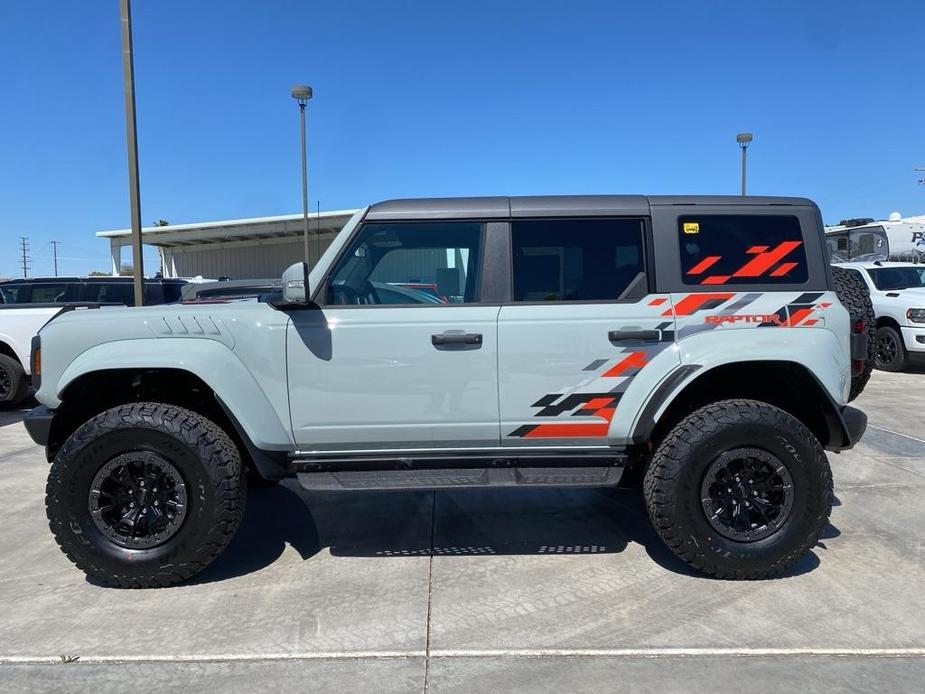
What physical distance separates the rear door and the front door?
0.13 meters

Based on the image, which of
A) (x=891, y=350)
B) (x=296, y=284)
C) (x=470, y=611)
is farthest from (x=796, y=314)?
(x=891, y=350)

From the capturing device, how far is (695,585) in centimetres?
344

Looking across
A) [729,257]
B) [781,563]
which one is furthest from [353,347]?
[781,563]

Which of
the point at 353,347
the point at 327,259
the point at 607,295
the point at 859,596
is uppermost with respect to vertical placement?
the point at 327,259

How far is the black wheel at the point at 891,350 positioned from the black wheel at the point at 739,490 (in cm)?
862

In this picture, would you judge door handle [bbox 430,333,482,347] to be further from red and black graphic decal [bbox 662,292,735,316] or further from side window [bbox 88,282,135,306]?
side window [bbox 88,282,135,306]

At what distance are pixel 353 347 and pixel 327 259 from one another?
1.67ft

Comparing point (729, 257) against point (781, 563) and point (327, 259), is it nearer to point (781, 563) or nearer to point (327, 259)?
point (781, 563)

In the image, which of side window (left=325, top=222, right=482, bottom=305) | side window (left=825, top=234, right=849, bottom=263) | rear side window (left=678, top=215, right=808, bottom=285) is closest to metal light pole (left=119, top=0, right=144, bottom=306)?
side window (left=325, top=222, right=482, bottom=305)

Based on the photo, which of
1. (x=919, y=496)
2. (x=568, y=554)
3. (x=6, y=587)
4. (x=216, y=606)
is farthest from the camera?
(x=919, y=496)

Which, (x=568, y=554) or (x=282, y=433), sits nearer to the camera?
(x=282, y=433)

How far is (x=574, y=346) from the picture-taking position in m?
3.40

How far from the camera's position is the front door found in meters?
3.39

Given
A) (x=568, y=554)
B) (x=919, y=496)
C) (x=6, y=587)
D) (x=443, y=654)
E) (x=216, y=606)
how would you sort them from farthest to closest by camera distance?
(x=919, y=496)
(x=568, y=554)
(x=6, y=587)
(x=216, y=606)
(x=443, y=654)
